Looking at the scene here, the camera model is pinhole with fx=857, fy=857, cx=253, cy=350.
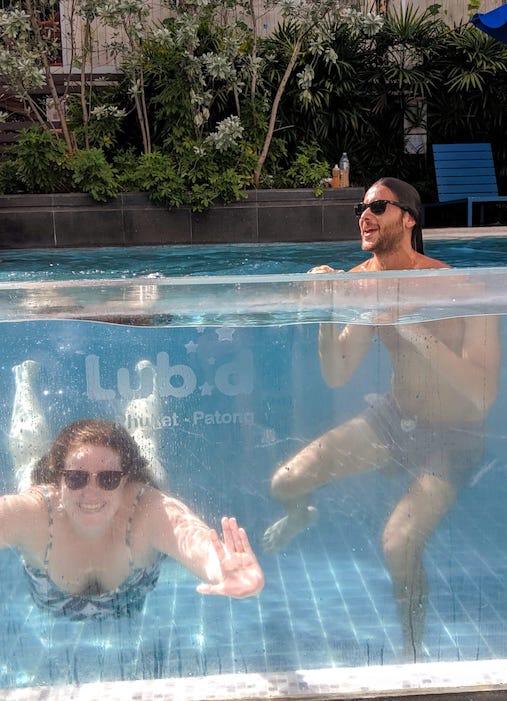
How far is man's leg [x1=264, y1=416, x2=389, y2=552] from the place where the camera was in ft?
7.00

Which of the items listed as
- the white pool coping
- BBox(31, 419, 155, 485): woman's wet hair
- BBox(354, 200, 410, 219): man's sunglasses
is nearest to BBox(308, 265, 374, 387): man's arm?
BBox(31, 419, 155, 485): woman's wet hair

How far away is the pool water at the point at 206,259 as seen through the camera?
6.88 metres

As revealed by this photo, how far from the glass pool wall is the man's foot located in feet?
0.05

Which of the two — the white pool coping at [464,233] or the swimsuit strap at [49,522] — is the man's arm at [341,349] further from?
the white pool coping at [464,233]

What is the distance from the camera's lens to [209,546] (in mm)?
2139

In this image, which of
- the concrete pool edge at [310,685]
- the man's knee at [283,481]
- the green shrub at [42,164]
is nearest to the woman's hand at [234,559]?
the man's knee at [283,481]

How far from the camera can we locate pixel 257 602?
2.19 metres

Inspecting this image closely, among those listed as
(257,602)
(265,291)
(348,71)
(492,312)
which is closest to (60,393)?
(265,291)

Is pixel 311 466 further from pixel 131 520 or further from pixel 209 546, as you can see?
pixel 131 520

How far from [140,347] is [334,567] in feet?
2.48

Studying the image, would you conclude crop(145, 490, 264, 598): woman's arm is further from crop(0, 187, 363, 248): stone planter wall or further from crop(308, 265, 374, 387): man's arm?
crop(0, 187, 363, 248): stone planter wall

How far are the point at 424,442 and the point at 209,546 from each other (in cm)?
60

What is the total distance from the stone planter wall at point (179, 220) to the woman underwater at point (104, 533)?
24.1ft

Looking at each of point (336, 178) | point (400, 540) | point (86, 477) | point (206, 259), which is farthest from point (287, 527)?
point (336, 178)
